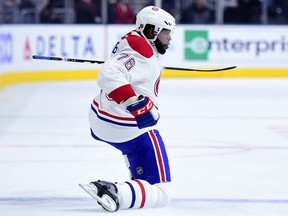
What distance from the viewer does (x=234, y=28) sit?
12.4 metres

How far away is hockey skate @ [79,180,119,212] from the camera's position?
3.73m

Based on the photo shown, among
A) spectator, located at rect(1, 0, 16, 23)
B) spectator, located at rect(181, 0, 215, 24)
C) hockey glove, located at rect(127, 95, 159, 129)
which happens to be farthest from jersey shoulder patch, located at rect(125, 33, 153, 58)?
spectator, located at rect(181, 0, 215, 24)

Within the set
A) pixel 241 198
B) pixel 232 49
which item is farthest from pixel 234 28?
pixel 241 198

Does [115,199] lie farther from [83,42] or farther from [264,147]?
[83,42]

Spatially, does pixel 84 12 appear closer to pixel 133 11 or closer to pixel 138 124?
pixel 133 11

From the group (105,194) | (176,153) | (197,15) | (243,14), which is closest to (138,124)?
(105,194)

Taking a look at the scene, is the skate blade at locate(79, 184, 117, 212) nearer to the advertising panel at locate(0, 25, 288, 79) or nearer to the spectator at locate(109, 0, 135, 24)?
the advertising panel at locate(0, 25, 288, 79)

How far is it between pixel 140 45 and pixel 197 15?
→ 8.61m

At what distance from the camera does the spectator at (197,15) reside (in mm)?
12367

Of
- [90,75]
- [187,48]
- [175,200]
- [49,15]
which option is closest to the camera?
[175,200]

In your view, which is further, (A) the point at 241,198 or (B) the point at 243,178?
(B) the point at 243,178

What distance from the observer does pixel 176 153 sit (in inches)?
232

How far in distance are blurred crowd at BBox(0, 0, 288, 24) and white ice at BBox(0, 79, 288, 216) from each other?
1810 mm

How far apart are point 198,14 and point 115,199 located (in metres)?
8.84
